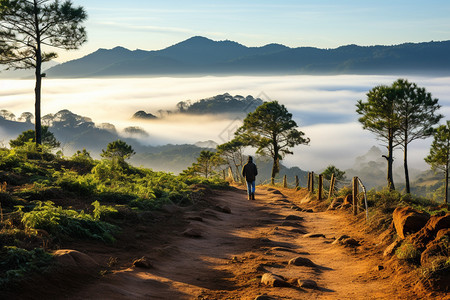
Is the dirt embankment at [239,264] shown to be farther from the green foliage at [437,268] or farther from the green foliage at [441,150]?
the green foliage at [441,150]

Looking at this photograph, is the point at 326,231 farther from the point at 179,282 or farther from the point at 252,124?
the point at 252,124

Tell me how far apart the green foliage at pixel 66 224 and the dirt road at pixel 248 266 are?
104 cm

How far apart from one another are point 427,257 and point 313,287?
2.06m

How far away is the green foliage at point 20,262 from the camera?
20.6 feet

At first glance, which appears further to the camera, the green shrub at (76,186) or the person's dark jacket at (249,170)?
the person's dark jacket at (249,170)

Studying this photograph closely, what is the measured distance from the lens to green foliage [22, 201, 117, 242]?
28.0 ft

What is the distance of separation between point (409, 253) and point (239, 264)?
3312 mm

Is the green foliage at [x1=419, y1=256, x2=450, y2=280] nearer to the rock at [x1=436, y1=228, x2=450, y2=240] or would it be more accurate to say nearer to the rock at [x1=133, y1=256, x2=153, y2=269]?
the rock at [x1=436, y1=228, x2=450, y2=240]

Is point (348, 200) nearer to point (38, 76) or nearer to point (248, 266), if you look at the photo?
point (248, 266)

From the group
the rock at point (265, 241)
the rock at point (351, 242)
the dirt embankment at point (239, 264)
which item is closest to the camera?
the dirt embankment at point (239, 264)

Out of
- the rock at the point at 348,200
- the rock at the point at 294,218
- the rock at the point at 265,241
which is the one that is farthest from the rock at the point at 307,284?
the rock at the point at 348,200

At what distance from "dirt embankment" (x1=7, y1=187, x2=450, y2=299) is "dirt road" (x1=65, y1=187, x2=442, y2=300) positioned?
0.02m

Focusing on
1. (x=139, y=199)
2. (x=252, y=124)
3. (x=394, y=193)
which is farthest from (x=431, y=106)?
(x=139, y=199)

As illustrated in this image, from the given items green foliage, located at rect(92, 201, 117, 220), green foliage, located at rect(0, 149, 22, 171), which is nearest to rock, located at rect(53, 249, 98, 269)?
green foliage, located at rect(92, 201, 117, 220)
